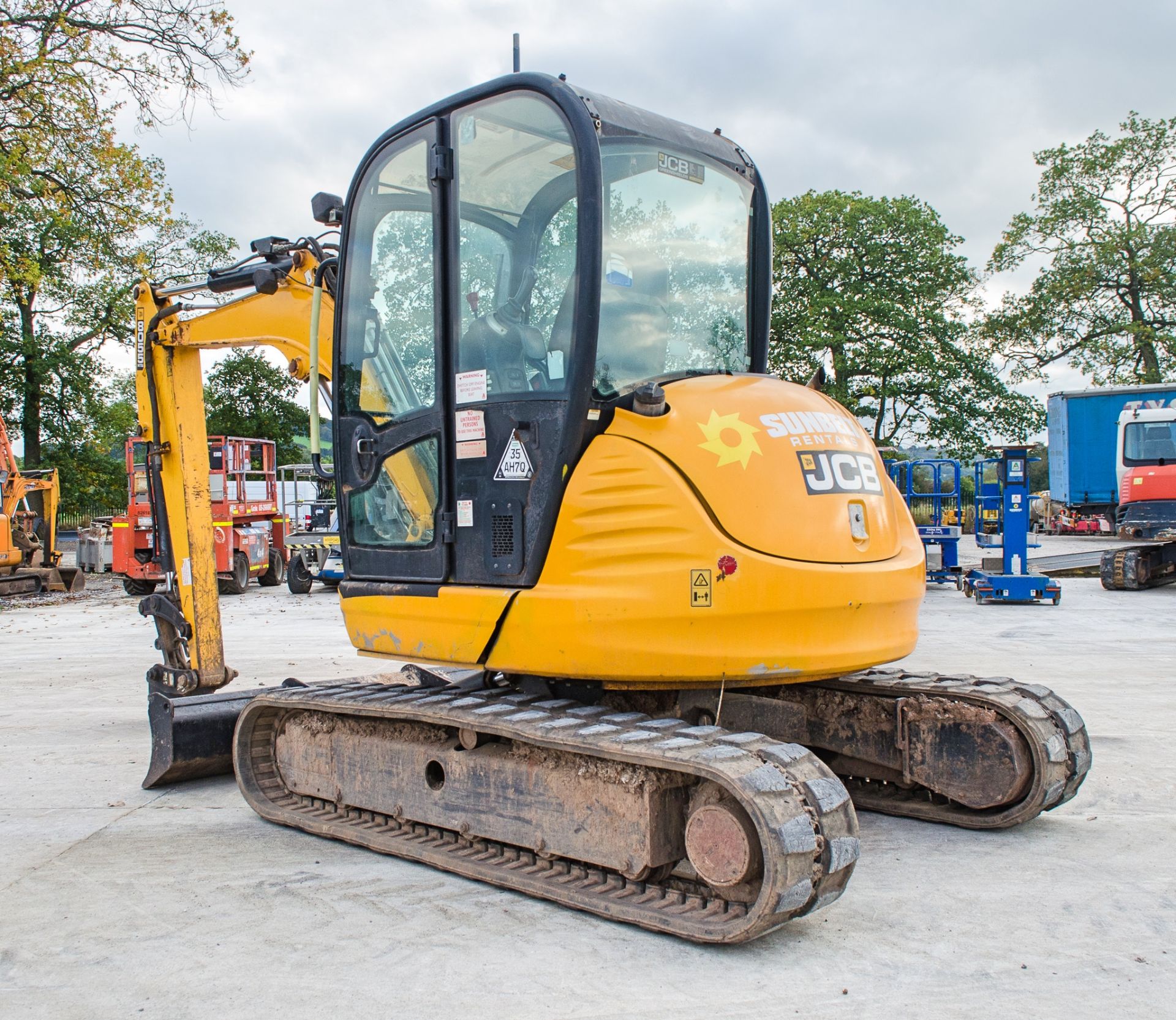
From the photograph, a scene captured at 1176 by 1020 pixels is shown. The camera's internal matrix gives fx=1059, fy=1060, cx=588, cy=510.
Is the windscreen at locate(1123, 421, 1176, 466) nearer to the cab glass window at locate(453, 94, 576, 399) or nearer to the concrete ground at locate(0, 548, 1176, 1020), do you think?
the concrete ground at locate(0, 548, 1176, 1020)

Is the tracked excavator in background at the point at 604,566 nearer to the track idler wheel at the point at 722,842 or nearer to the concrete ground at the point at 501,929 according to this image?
the track idler wheel at the point at 722,842

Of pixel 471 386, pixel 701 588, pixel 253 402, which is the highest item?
pixel 253 402

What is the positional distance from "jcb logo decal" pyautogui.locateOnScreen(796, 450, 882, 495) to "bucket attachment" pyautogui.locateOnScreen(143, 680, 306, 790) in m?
2.86

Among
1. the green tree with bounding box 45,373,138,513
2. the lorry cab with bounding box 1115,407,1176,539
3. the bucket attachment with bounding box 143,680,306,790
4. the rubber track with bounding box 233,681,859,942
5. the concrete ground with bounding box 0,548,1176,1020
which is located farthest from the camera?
the green tree with bounding box 45,373,138,513

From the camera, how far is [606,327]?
13.5 ft

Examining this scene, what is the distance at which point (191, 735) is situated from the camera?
18.0 ft

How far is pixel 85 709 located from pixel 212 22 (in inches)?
507

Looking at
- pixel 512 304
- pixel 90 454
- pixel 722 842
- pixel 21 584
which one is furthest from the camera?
pixel 90 454

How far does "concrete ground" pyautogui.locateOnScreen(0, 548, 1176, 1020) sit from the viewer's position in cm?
306

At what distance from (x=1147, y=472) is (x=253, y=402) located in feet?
152

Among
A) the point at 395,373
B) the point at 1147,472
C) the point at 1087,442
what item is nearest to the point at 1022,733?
the point at 395,373

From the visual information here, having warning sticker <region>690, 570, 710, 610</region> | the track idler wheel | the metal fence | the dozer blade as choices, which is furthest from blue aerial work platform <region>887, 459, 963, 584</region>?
the metal fence

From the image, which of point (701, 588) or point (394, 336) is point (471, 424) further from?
point (701, 588)

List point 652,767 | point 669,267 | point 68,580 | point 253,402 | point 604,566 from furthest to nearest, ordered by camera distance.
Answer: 1. point 253,402
2. point 68,580
3. point 669,267
4. point 604,566
5. point 652,767
